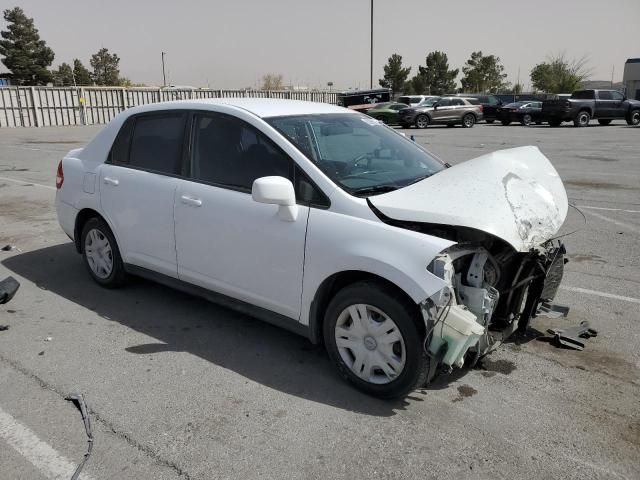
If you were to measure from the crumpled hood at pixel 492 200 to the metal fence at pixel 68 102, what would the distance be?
2873 cm

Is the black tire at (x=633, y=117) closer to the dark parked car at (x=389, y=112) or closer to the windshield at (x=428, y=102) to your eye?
the windshield at (x=428, y=102)

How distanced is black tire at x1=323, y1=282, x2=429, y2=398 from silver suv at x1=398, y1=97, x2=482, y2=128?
27357 mm

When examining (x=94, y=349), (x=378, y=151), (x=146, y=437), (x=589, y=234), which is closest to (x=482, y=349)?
(x=378, y=151)

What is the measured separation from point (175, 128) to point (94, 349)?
181 centimetres

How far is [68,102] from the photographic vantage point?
1340 inches

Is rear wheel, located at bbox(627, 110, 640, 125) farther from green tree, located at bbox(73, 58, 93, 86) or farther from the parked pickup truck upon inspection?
green tree, located at bbox(73, 58, 93, 86)

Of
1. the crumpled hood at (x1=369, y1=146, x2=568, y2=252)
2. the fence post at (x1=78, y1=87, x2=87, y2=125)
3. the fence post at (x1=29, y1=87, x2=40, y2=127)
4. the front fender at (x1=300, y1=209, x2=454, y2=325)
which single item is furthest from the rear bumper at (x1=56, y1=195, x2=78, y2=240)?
the fence post at (x1=78, y1=87, x2=87, y2=125)

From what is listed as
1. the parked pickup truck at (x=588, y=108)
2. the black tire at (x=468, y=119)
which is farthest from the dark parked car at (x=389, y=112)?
the parked pickup truck at (x=588, y=108)

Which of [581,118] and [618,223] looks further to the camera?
[581,118]

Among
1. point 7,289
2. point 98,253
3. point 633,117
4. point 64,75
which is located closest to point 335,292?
point 98,253

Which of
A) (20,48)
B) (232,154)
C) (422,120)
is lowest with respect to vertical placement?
(422,120)

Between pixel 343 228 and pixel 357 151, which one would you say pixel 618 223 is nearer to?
pixel 357 151

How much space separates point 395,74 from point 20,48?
A: 46742 mm

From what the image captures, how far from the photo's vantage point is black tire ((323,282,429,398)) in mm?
3053
